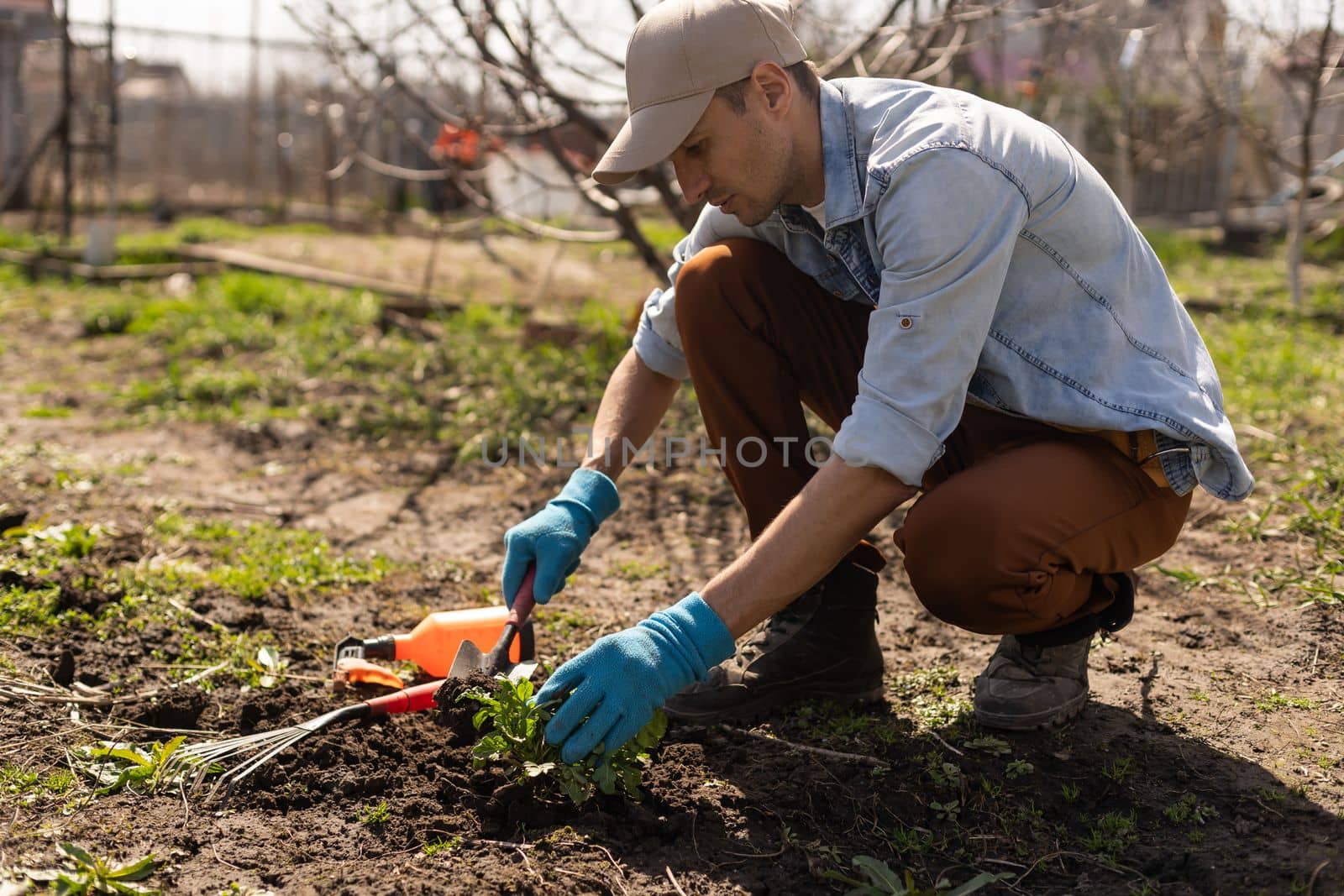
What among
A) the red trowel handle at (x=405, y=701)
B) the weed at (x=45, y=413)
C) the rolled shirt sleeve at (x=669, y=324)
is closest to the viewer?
the red trowel handle at (x=405, y=701)

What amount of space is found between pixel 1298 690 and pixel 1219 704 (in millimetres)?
188

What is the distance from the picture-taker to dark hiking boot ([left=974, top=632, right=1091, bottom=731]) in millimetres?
2312

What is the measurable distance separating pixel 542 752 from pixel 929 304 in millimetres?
1035

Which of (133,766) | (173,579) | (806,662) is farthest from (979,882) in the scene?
(173,579)

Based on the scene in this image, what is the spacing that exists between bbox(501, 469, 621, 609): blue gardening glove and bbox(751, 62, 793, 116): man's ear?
2.93 feet

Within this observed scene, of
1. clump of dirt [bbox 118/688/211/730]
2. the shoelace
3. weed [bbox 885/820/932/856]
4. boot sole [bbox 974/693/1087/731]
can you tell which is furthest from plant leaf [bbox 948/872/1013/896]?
clump of dirt [bbox 118/688/211/730]

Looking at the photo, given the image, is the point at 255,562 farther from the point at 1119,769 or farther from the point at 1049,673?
the point at 1119,769

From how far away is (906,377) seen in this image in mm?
1905

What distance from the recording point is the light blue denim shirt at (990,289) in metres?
1.89

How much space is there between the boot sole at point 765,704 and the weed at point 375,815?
606 mm

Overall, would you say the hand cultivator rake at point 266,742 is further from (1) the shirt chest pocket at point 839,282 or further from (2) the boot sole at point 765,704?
(1) the shirt chest pocket at point 839,282

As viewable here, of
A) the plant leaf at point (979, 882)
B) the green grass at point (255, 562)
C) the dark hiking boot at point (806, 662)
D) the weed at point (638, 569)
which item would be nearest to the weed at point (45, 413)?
the green grass at point (255, 562)

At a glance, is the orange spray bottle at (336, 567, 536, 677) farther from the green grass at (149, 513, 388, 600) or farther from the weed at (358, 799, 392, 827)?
the green grass at (149, 513, 388, 600)

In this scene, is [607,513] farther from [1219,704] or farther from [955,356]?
[1219,704]
